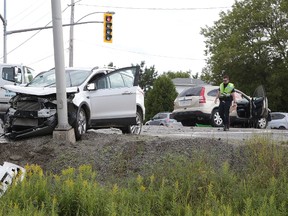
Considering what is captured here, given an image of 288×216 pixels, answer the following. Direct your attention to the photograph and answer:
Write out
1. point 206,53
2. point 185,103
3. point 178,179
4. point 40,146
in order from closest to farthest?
point 178,179 → point 40,146 → point 185,103 → point 206,53

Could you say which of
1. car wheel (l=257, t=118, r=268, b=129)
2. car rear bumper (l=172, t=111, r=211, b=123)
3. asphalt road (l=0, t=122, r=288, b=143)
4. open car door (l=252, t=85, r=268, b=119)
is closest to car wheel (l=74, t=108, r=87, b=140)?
asphalt road (l=0, t=122, r=288, b=143)

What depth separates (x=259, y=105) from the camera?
20.4 metres

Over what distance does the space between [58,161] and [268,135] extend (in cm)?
331

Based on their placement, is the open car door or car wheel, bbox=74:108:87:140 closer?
car wheel, bbox=74:108:87:140

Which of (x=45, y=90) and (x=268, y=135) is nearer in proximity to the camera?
(x=268, y=135)

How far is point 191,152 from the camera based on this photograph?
8.70 m

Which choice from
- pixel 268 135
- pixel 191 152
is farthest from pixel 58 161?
pixel 268 135

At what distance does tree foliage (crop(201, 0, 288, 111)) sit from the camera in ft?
149

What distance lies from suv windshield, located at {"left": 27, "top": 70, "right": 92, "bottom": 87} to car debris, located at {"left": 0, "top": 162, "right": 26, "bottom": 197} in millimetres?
4516

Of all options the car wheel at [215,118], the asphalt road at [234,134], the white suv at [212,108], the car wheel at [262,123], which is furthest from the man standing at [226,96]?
the car wheel at [262,123]

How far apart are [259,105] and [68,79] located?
9855mm

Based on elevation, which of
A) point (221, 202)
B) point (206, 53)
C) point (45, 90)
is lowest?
point (221, 202)

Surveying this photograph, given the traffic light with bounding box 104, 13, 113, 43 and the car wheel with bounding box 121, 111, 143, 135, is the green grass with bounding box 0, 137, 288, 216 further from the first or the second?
the traffic light with bounding box 104, 13, 113, 43

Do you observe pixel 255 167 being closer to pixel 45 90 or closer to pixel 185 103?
pixel 45 90
